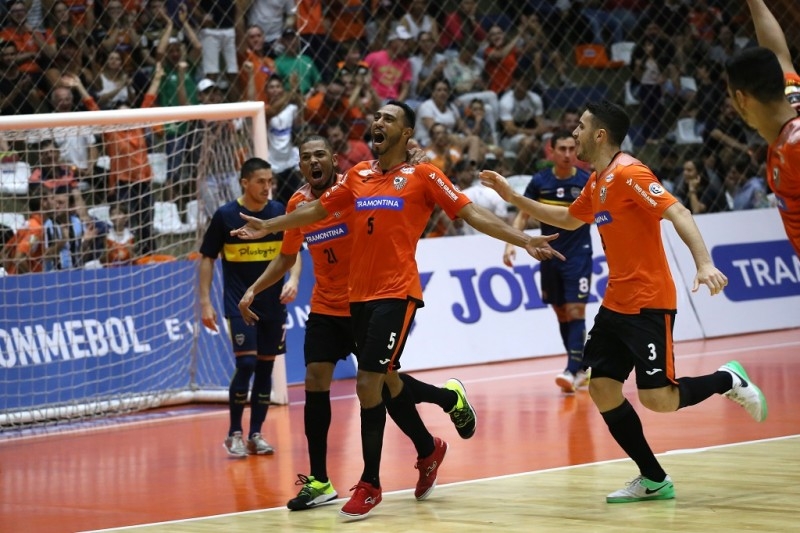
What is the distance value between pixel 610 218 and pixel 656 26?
13362 mm

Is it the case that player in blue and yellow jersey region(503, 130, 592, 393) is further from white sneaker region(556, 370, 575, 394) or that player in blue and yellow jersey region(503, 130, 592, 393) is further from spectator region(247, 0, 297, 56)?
spectator region(247, 0, 297, 56)

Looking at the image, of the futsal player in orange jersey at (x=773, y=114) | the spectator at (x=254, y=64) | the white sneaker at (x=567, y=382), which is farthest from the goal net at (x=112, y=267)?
the futsal player in orange jersey at (x=773, y=114)

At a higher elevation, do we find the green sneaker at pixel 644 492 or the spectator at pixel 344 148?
the green sneaker at pixel 644 492

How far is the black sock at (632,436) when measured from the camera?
6.27 metres

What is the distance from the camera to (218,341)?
1277cm

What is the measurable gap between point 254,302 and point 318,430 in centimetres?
244

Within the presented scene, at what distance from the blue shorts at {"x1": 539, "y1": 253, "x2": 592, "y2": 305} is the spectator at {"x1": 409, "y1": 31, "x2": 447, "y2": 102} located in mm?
5476

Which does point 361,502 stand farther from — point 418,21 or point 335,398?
point 418,21

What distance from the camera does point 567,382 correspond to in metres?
11.4

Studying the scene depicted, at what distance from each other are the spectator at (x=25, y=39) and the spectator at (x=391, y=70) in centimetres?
443

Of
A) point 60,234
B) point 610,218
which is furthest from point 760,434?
point 60,234

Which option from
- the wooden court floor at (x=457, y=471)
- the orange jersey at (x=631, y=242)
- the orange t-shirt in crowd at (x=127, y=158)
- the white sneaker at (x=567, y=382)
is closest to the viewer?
the wooden court floor at (x=457, y=471)

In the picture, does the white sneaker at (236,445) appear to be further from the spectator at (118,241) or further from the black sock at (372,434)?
the spectator at (118,241)

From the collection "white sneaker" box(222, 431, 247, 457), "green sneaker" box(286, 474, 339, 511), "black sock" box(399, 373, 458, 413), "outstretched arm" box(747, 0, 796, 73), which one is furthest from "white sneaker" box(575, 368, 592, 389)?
"outstretched arm" box(747, 0, 796, 73)
